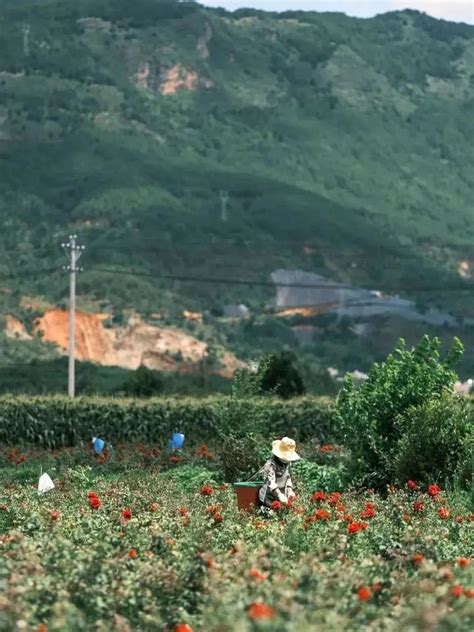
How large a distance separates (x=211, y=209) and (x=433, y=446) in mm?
131229

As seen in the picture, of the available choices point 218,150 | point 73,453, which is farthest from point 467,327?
point 73,453

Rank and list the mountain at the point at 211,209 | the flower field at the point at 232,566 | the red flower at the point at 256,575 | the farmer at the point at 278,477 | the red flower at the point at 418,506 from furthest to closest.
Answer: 1. the mountain at the point at 211,209
2. the farmer at the point at 278,477
3. the red flower at the point at 418,506
4. the red flower at the point at 256,575
5. the flower field at the point at 232,566

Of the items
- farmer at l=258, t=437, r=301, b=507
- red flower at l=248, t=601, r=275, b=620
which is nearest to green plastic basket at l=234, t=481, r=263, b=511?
farmer at l=258, t=437, r=301, b=507

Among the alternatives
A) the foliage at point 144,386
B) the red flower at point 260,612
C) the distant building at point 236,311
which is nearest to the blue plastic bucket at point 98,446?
the red flower at point 260,612

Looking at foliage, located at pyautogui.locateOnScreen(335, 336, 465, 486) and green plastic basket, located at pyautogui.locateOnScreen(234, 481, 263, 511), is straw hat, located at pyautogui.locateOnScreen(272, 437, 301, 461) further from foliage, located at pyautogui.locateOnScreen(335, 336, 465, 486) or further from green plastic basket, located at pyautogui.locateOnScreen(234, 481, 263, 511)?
foliage, located at pyautogui.locateOnScreen(335, 336, 465, 486)

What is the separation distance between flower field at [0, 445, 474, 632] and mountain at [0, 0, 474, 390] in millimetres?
84695

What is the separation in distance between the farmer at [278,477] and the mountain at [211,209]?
81.3 metres

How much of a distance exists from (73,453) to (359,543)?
749 inches

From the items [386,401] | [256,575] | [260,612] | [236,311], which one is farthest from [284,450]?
[236,311]

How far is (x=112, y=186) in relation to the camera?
146875mm

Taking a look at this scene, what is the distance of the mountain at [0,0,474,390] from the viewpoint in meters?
123

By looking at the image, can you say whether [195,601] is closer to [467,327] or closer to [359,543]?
[359,543]

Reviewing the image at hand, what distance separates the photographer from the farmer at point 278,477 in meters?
17.3

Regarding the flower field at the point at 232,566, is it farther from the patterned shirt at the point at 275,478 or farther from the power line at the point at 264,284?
the power line at the point at 264,284
